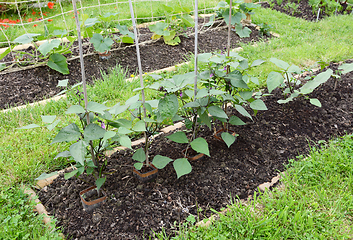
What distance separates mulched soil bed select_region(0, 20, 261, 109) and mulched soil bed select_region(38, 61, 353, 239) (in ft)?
4.94

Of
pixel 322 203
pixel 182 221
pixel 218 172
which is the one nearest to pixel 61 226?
pixel 182 221

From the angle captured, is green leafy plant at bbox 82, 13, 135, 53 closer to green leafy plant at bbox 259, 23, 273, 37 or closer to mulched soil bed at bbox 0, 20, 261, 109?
mulched soil bed at bbox 0, 20, 261, 109

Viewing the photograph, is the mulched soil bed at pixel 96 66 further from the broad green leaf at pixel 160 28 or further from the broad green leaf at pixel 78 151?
the broad green leaf at pixel 78 151

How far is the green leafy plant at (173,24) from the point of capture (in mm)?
3627

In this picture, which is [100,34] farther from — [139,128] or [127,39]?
[139,128]

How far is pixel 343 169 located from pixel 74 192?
1.73 metres

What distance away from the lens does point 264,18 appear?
197 inches

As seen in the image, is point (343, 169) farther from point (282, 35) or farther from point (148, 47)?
point (282, 35)

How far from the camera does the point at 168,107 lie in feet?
4.64

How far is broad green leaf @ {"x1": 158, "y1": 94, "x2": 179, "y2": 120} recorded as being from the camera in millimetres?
1403

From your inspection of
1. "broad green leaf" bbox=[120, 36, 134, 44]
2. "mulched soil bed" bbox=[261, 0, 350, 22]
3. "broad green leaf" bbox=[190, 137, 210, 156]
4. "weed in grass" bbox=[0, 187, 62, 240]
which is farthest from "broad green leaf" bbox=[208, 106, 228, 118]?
"mulched soil bed" bbox=[261, 0, 350, 22]

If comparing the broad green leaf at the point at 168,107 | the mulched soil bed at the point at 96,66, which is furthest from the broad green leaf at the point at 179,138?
the mulched soil bed at the point at 96,66

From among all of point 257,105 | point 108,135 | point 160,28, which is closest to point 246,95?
point 257,105

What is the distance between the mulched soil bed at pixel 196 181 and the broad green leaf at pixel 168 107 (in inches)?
19.2
